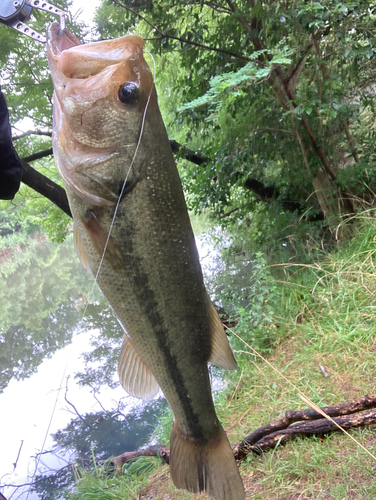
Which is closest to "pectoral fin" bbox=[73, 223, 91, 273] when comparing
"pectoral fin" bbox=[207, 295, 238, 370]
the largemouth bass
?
the largemouth bass

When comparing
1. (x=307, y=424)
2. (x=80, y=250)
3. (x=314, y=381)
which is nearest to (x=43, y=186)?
(x=80, y=250)

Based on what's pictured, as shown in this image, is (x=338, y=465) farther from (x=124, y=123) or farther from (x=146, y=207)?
(x=124, y=123)

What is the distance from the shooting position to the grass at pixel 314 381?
2244 millimetres

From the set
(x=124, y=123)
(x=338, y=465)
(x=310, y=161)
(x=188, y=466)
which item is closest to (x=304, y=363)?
(x=338, y=465)

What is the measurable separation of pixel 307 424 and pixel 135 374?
5.62 ft

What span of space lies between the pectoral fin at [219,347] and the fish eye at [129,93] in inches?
32.0

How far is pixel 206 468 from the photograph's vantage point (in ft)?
4.79

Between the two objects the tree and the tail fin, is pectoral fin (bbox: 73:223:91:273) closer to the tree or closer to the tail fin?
the tail fin

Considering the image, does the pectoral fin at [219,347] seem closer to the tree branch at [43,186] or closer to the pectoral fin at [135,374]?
the pectoral fin at [135,374]

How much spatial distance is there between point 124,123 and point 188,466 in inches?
56.8

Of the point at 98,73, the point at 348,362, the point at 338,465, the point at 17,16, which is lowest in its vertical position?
the point at 338,465

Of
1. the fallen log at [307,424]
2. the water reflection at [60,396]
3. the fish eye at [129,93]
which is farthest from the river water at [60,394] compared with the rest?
the fallen log at [307,424]

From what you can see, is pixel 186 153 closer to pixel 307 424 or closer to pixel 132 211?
pixel 307 424

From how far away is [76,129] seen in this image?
3.77 ft
